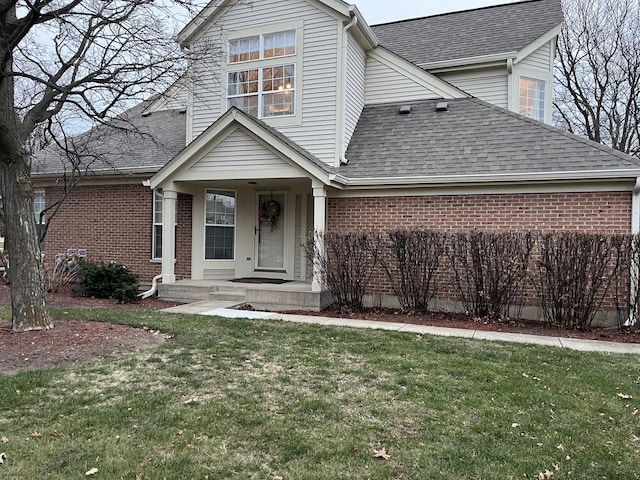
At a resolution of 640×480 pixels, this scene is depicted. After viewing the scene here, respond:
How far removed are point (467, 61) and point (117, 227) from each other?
1024cm

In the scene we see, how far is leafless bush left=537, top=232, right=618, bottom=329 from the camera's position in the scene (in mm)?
7223

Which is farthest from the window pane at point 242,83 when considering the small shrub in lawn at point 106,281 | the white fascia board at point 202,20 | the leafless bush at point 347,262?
the small shrub in lawn at point 106,281

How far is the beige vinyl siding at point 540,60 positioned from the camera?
40.3 ft

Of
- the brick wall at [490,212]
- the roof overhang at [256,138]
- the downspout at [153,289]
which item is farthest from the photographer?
the downspout at [153,289]

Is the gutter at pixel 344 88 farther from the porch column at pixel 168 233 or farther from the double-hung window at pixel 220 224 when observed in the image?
the porch column at pixel 168 233

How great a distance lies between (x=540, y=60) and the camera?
1252cm

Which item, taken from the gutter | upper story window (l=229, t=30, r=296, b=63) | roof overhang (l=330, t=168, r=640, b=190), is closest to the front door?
the gutter

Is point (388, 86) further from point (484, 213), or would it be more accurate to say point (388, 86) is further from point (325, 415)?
point (325, 415)

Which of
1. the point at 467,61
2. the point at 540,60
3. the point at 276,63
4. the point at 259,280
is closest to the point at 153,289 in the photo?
the point at 259,280

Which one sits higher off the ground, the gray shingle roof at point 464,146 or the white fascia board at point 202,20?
the white fascia board at point 202,20

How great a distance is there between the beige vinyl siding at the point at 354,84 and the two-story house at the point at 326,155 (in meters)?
0.08

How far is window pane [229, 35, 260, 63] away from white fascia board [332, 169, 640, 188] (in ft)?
13.5

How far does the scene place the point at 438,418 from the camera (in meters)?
3.72

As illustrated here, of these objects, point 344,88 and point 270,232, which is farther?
point 270,232
